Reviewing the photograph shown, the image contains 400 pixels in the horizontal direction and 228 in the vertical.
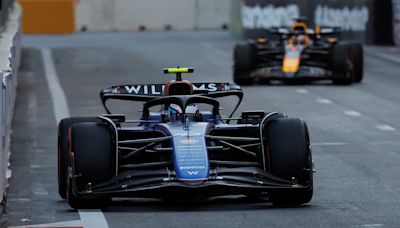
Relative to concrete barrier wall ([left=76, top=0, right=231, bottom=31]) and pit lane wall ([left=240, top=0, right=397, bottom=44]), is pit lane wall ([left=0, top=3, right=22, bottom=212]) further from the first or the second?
concrete barrier wall ([left=76, top=0, right=231, bottom=31])

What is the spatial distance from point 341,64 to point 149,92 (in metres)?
16.1

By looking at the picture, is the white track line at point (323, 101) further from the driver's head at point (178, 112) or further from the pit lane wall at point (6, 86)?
the driver's head at point (178, 112)

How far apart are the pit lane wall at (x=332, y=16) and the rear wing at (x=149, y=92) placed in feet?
105

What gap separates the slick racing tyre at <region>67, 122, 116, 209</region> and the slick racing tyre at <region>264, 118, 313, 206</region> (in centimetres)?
143

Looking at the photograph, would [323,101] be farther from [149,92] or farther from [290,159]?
[290,159]

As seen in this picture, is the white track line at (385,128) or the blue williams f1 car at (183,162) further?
the white track line at (385,128)

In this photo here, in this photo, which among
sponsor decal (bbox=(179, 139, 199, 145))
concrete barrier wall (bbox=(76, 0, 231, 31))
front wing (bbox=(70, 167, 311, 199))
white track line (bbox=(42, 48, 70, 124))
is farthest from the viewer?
concrete barrier wall (bbox=(76, 0, 231, 31))

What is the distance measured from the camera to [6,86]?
1638 centimetres

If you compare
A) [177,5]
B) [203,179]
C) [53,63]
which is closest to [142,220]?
[203,179]

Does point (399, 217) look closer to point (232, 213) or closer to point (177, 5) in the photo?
point (232, 213)

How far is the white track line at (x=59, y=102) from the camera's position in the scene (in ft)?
42.0

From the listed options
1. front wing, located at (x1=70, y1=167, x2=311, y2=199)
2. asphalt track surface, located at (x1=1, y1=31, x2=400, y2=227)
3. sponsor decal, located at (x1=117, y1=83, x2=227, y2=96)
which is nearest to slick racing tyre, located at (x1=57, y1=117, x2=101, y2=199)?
asphalt track surface, located at (x1=1, y1=31, x2=400, y2=227)

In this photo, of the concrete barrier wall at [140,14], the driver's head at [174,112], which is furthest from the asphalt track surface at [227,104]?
the concrete barrier wall at [140,14]

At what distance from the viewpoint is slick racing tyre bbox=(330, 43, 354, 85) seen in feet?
101
